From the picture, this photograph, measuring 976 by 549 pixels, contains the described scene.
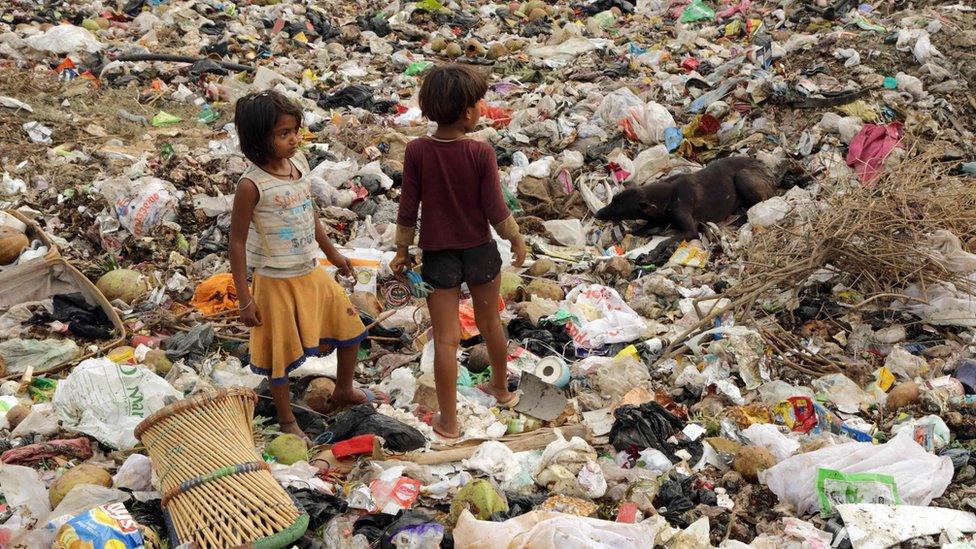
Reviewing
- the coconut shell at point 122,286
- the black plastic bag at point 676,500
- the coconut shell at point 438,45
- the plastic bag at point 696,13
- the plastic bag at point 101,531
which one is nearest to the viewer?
the plastic bag at point 101,531

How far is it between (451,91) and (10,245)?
10.6ft

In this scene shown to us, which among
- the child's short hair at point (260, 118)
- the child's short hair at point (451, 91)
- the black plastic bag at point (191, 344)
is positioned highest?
the child's short hair at point (451, 91)

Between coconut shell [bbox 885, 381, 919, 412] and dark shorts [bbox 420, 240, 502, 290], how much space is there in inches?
68.5

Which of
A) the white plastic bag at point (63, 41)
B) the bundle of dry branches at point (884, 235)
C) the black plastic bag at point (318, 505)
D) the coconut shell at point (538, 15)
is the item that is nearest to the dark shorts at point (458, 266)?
the black plastic bag at point (318, 505)

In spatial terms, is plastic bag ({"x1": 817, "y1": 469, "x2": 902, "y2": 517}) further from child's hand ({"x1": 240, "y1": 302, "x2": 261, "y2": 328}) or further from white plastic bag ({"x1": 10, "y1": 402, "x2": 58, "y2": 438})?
white plastic bag ({"x1": 10, "y1": 402, "x2": 58, "y2": 438})

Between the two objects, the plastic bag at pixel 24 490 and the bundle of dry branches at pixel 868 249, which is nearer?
the plastic bag at pixel 24 490

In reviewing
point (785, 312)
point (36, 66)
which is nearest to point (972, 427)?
point (785, 312)

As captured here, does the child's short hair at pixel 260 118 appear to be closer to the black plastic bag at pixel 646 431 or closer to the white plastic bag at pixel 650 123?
the black plastic bag at pixel 646 431

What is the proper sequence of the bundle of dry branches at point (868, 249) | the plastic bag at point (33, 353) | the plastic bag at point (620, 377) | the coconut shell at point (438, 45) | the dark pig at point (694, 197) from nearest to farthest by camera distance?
the plastic bag at point (620, 377) < the plastic bag at point (33, 353) < the bundle of dry branches at point (868, 249) < the dark pig at point (694, 197) < the coconut shell at point (438, 45)

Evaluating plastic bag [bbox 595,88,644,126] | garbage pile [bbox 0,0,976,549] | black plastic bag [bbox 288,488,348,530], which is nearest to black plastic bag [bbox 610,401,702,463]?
garbage pile [bbox 0,0,976,549]

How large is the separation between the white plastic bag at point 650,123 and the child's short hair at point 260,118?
428 centimetres

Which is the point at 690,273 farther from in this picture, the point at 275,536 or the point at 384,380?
the point at 275,536

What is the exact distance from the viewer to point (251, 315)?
314cm

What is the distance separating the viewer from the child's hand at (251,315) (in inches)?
123
